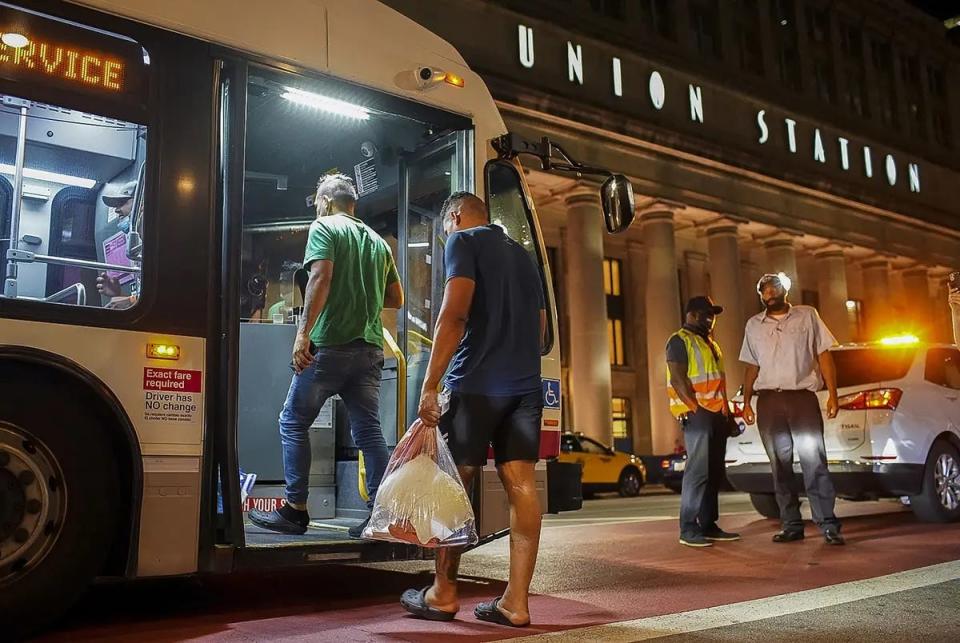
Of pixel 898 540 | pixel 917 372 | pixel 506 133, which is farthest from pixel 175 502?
pixel 917 372

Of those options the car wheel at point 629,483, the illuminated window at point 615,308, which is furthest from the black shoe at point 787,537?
the illuminated window at point 615,308

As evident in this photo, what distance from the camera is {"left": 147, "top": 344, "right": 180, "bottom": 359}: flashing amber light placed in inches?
170

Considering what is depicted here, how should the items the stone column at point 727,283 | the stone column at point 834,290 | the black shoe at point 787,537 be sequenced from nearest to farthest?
the black shoe at point 787,537, the stone column at point 727,283, the stone column at point 834,290

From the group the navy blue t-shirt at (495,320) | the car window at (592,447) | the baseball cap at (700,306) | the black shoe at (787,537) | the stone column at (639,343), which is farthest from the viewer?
the stone column at (639,343)

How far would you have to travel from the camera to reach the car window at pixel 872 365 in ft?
30.4

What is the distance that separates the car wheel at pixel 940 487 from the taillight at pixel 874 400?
58 cm

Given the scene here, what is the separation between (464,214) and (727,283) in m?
30.7

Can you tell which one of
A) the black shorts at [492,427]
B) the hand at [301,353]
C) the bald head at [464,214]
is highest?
the bald head at [464,214]

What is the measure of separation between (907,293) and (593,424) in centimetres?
2354

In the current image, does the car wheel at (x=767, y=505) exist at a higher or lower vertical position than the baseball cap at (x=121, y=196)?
lower

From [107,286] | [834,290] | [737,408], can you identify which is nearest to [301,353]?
[107,286]

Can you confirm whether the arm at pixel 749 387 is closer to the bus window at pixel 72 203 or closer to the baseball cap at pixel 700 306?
the baseball cap at pixel 700 306

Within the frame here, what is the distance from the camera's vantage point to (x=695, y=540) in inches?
301

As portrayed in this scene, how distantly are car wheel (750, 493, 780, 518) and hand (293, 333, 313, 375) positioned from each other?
630 centimetres
